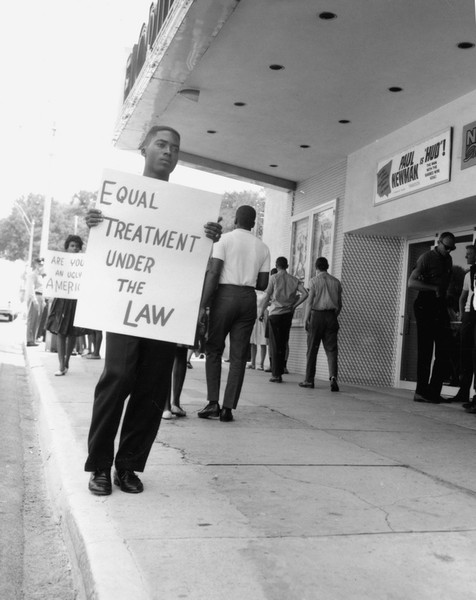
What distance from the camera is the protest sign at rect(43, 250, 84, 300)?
30.3 feet

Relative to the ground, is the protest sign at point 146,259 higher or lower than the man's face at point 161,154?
lower

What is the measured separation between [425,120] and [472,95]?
1104mm

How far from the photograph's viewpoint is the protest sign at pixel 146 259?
11.9 feet

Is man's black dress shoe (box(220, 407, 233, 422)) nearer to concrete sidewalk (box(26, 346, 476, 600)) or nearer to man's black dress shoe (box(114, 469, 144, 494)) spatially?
concrete sidewalk (box(26, 346, 476, 600))

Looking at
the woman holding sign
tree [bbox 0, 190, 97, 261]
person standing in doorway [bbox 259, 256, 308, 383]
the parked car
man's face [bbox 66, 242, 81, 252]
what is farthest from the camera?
tree [bbox 0, 190, 97, 261]

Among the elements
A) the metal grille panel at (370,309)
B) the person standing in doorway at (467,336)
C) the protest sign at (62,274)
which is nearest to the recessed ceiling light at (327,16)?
the person standing in doorway at (467,336)

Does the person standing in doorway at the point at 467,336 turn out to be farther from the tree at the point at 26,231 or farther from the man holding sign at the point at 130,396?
the tree at the point at 26,231

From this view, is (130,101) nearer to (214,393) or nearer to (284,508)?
(214,393)

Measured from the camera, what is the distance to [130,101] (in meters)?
10.5

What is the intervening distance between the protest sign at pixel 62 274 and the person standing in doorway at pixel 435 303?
13.8 ft

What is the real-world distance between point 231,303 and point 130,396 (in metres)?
2.77

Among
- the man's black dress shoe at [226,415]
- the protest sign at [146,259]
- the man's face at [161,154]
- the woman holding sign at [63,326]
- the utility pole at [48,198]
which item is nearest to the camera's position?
the protest sign at [146,259]

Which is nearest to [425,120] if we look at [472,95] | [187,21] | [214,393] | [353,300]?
[472,95]

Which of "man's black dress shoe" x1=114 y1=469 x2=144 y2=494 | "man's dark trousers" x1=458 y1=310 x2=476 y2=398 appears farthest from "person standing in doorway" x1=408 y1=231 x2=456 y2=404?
"man's black dress shoe" x1=114 y1=469 x2=144 y2=494
